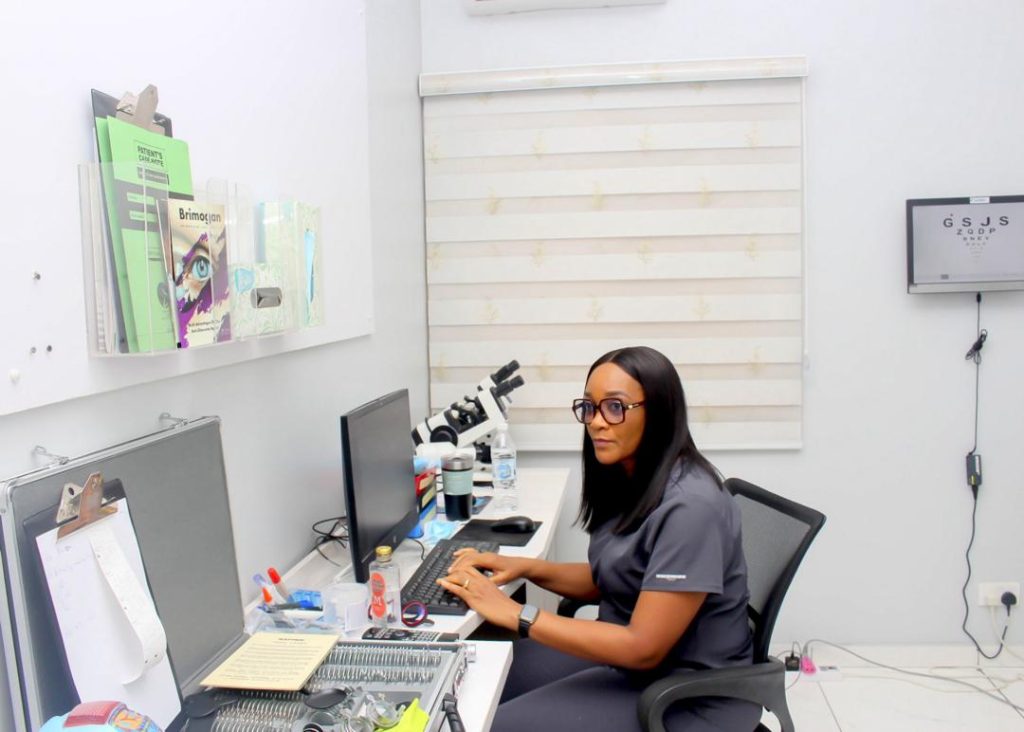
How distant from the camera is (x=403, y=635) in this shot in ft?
5.39

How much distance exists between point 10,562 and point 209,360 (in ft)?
2.18

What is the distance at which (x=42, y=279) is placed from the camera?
3.85ft

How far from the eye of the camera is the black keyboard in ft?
5.94

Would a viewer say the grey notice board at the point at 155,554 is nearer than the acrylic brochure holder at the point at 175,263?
Yes

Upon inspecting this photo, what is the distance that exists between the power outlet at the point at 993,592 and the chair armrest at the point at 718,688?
190 cm

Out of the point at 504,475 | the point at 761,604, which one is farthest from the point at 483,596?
the point at 504,475

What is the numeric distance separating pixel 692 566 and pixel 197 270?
104 centimetres

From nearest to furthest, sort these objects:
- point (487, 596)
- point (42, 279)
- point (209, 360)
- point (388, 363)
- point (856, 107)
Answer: point (42, 279)
point (209, 360)
point (487, 596)
point (388, 363)
point (856, 107)

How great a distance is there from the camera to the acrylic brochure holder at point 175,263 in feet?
4.17

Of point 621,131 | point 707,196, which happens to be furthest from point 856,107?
point 621,131

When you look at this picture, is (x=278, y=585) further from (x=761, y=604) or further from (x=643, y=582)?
(x=761, y=604)

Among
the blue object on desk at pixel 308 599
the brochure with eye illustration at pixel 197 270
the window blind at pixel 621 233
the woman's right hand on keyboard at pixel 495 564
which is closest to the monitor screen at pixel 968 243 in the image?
the window blind at pixel 621 233

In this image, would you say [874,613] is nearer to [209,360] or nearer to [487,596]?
[487,596]

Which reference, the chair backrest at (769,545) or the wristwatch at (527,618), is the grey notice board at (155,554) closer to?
the wristwatch at (527,618)
